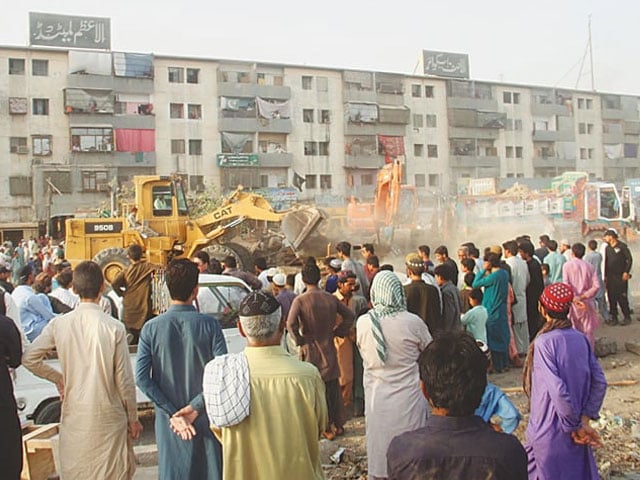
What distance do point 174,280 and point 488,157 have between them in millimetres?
56089

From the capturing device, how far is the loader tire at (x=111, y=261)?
588 inches

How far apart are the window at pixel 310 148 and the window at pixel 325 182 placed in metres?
2.03

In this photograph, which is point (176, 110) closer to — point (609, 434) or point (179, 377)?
point (609, 434)

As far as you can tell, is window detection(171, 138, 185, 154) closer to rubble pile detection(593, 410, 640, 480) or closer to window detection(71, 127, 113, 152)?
window detection(71, 127, 113, 152)

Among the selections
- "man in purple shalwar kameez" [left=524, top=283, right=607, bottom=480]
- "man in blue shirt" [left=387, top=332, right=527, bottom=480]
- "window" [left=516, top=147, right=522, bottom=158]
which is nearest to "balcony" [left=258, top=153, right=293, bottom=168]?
"window" [left=516, top=147, right=522, bottom=158]

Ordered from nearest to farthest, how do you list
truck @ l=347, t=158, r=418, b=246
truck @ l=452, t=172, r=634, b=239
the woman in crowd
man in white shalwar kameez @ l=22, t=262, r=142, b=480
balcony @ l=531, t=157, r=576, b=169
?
man in white shalwar kameez @ l=22, t=262, r=142, b=480 < the woman in crowd < truck @ l=347, t=158, r=418, b=246 < truck @ l=452, t=172, r=634, b=239 < balcony @ l=531, t=157, r=576, b=169

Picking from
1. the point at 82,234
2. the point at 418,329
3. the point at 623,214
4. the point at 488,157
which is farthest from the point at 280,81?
the point at 418,329

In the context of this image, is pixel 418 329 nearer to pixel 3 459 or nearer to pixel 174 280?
pixel 174 280

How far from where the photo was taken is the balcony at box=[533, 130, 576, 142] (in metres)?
59.2

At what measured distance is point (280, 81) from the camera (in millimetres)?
49375

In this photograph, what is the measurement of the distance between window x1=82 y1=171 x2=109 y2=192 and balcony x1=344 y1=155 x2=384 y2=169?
18780 millimetres

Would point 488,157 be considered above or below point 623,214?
above

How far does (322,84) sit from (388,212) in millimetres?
→ 31433

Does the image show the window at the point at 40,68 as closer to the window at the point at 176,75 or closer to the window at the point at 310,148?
the window at the point at 176,75
